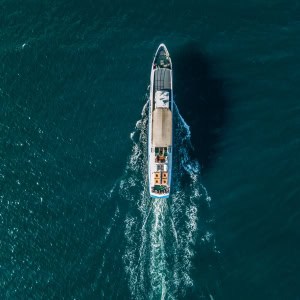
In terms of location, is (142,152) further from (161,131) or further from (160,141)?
(161,131)

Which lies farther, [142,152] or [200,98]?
[200,98]

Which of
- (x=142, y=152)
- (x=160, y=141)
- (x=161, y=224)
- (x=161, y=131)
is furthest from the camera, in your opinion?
(x=142, y=152)

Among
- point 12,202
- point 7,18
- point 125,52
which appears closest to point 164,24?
point 125,52

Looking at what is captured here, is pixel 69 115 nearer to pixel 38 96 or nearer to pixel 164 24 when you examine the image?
pixel 38 96

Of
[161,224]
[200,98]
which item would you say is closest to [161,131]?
[200,98]

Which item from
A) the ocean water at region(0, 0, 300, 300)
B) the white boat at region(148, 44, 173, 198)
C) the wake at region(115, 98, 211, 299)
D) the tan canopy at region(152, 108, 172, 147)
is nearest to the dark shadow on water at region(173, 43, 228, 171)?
the ocean water at region(0, 0, 300, 300)

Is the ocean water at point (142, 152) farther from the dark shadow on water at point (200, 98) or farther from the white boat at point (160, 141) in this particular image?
the white boat at point (160, 141)

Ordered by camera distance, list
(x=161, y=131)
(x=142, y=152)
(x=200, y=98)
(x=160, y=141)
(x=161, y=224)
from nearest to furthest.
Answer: (x=160, y=141) → (x=161, y=131) → (x=161, y=224) → (x=142, y=152) → (x=200, y=98)

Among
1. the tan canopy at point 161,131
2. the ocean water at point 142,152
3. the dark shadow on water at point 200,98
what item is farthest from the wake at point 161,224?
the tan canopy at point 161,131
